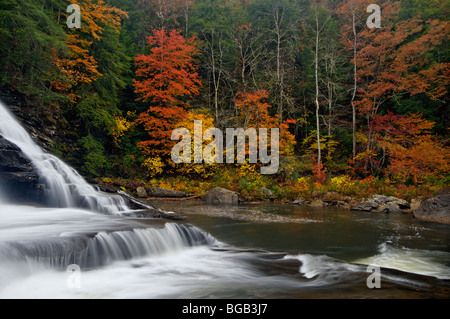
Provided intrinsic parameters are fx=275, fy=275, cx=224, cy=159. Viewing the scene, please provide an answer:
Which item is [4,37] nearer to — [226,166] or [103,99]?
[103,99]

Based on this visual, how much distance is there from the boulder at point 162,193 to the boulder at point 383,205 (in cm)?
880

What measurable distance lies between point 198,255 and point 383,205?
9534 millimetres

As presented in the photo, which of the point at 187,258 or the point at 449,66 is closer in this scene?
the point at 187,258

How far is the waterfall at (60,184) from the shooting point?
893cm

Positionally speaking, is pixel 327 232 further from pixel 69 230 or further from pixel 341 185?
pixel 341 185

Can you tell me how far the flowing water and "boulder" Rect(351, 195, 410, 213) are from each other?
232 cm

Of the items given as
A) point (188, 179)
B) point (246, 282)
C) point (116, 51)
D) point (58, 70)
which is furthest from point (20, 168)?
point (116, 51)

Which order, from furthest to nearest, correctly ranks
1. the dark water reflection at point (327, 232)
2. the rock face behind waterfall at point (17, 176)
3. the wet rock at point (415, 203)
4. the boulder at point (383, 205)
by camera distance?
the boulder at point (383, 205) → the wet rock at point (415, 203) → the rock face behind waterfall at point (17, 176) → the dark water reflection at point (327, 232)

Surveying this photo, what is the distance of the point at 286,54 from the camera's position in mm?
21188

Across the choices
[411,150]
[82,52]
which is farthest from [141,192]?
[411,150]

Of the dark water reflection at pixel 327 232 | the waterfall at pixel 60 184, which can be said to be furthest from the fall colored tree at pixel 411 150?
the waterfall at pixel 60 184

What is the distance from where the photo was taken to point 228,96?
2202cm

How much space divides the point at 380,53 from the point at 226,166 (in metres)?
11.4

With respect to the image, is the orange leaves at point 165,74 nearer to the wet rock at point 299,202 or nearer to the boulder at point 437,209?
the wet rock at point 299,202
